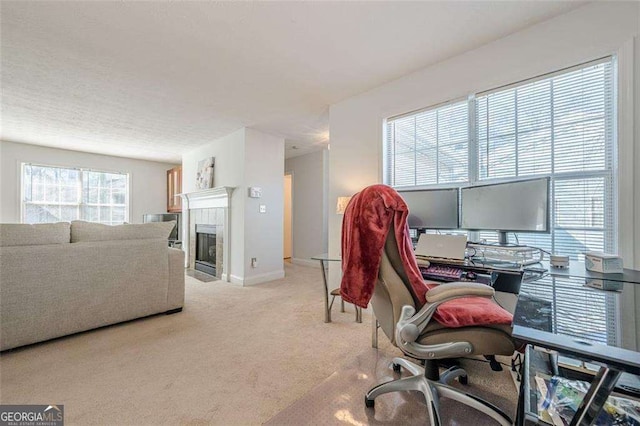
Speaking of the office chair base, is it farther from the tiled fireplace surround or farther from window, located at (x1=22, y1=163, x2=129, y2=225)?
window, located at (x1=22, y1=163, x2=129, y2=225)

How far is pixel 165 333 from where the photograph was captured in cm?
229

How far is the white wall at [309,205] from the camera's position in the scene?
17.4 ft

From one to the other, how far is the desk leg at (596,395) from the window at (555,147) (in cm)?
48

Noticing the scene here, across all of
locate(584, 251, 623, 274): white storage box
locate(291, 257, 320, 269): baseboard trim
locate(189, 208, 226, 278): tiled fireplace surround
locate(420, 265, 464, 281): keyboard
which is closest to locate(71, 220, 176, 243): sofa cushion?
locate(189, 208, 226, 278): tiled fireplace surround

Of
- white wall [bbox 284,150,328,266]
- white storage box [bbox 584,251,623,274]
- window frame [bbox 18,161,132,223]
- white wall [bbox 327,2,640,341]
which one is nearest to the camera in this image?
white storage box [bbox 584,251,623,274]

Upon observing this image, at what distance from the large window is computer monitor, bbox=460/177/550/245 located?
28 centimetres

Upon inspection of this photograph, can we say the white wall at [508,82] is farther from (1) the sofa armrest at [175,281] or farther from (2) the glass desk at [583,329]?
(1) the sofa armrest at [175,281]

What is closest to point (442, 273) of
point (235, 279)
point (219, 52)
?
point (219, 52)

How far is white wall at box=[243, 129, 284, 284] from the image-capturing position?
4031 mm

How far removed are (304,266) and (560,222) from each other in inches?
171

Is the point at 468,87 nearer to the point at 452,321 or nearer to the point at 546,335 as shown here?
the point at 452,321

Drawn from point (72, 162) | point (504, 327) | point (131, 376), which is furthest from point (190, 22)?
point (72, 162)

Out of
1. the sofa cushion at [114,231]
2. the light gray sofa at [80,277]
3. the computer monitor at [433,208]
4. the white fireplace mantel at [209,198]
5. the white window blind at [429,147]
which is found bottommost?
the light gray sofa at [80,277]

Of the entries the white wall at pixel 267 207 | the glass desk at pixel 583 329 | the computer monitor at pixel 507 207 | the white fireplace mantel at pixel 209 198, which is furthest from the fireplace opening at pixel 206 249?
the glass desk at pixel 583 329
